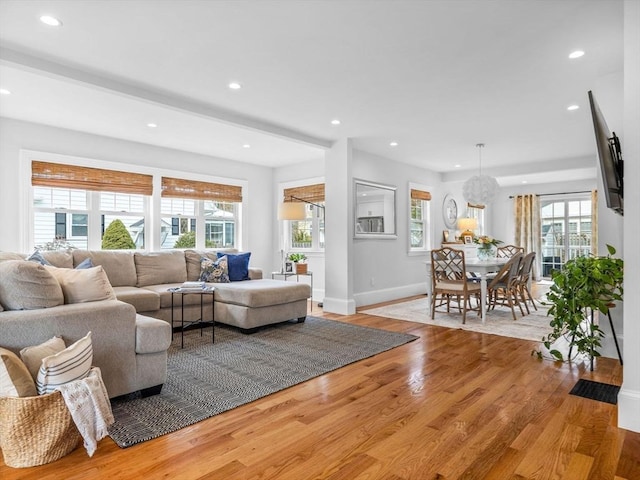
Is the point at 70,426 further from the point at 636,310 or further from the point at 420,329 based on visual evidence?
the point at 420,329

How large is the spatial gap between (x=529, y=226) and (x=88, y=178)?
8889 mm

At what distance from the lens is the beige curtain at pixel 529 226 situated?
29.8 ft

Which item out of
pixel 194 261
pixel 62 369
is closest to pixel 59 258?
pixel 194 261

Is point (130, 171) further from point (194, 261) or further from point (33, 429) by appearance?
point (33, 429)

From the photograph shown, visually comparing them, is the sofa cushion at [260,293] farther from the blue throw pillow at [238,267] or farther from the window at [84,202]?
the window at [84,202]

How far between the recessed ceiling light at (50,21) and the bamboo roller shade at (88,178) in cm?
272

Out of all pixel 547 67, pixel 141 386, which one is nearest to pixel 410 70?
pixel 547 67

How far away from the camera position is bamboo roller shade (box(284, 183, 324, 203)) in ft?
21.9

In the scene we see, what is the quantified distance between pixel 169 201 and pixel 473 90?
14.8 feet

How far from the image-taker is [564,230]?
29.2 feet

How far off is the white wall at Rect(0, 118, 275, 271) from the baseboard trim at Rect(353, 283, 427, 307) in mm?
2100

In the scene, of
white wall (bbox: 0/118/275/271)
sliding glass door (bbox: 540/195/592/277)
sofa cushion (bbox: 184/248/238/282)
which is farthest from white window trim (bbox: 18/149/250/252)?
sliding glass door (bbox: 540/195/592/277)

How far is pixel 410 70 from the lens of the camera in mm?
3207

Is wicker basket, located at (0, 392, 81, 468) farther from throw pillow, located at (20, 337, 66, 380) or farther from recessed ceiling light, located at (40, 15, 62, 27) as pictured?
recessed ceiling light, located at (40, 15, 62, 27)
